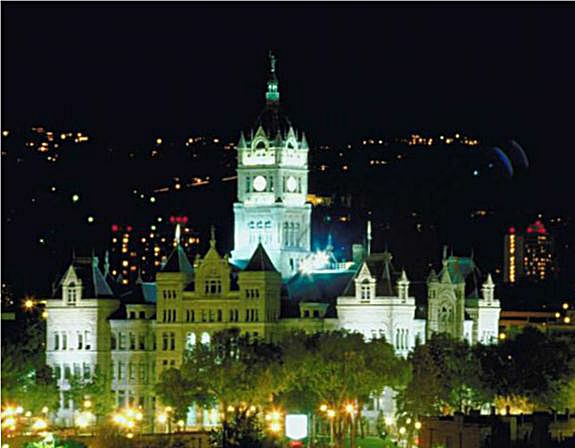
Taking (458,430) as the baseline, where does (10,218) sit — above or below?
above

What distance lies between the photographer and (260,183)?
14675cm

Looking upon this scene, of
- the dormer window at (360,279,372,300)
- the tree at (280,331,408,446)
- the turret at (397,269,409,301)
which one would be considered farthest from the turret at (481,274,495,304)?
the tree at (280,331,408,446)

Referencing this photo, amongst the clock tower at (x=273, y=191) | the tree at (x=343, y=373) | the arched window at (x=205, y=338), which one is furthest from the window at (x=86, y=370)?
the tree at (x=343, y=373)

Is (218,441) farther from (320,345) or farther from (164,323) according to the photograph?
(164,323)

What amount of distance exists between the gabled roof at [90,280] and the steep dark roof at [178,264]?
3773 mm

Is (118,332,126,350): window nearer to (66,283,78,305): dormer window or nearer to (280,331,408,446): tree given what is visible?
(66,283,78,305): dormer window

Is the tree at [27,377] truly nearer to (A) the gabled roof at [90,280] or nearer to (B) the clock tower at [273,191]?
(A) the gabled roof at [90,280]

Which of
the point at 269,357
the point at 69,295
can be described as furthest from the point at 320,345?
the point at 69,295

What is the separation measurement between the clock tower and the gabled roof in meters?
7.86

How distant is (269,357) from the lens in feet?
412

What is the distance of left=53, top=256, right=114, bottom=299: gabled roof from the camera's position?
142 meters

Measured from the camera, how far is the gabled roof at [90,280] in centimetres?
14188

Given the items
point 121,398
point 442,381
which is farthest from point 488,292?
point 121,398

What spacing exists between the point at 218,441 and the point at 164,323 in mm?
30554
